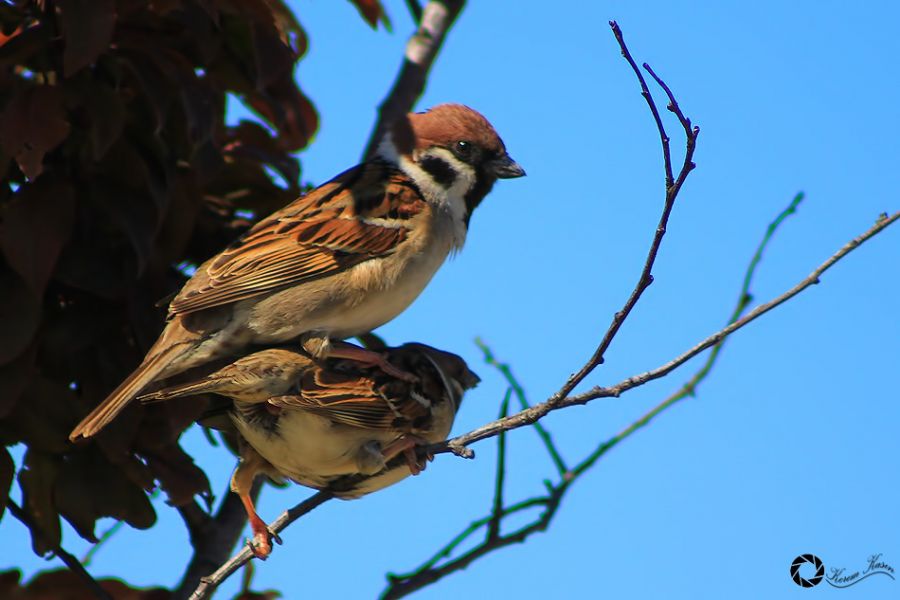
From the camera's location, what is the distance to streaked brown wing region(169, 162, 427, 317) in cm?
268

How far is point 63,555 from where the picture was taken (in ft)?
8.98

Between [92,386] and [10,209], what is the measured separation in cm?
48

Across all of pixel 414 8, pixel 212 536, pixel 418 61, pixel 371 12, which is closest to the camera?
pixel 212 536

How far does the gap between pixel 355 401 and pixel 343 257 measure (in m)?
0.43

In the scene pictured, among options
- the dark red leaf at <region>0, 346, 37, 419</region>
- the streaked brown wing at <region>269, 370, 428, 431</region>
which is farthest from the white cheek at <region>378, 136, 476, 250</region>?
the dark red leaf at <region>0, 346, 37, 419</region>

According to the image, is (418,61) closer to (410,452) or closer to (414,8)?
(414,8)

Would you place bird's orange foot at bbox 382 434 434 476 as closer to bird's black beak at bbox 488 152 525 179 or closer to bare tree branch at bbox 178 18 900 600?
bare tree branch at bbox 178 18 900 600

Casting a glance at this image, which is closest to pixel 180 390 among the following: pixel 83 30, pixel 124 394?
pixel 124 394

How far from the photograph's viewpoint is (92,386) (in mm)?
Answer: 2793

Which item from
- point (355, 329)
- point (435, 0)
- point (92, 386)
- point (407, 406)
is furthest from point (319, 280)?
point (435, 0)

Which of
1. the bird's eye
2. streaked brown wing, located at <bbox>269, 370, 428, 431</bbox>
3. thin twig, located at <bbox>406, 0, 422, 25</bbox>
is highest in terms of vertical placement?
thin twig, located at <bbox>406, 0, 422, 25</bbox>

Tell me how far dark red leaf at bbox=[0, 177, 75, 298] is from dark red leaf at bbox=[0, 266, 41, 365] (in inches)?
2.5

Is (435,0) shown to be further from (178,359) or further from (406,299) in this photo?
(178,359)

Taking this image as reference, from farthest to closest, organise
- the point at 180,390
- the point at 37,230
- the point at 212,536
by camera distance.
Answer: the point at 212,536
the point at 37,230
the point at 180,390
